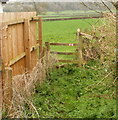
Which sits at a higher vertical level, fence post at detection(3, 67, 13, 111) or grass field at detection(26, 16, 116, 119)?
fence post at detection(3, 67, 13, 111)

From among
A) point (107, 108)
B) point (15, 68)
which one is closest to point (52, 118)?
point (107, 108)

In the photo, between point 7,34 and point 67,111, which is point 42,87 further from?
point 7,34

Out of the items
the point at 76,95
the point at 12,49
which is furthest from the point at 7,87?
the point at 76,95

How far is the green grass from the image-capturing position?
17.8 feet

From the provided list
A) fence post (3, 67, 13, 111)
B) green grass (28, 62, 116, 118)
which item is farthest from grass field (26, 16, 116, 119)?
fence post (3, 67, 13, 111)

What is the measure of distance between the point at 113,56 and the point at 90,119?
4.03 feet

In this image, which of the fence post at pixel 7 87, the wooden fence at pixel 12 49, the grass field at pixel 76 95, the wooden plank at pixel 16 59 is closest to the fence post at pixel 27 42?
the wooden fence at pixel 12 49

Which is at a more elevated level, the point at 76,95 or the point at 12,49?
the point at 12,49

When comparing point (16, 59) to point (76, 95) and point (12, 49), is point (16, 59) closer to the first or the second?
point (12, 49)

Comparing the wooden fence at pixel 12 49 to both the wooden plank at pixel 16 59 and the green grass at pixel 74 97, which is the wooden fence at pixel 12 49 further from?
the green grass at pixel 74 97

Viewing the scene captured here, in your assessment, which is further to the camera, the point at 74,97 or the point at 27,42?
the point at 27,42

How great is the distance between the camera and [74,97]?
21.9 ft

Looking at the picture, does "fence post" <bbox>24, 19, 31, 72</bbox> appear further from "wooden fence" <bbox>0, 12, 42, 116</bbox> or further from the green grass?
the green grass

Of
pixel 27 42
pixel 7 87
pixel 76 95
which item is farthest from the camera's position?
pixel 27 42
